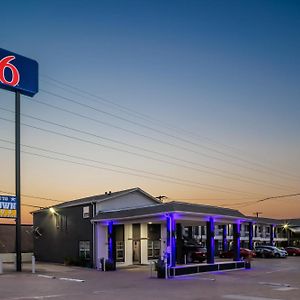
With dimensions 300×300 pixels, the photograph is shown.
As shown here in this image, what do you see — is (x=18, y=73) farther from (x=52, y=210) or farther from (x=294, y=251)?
(x=294, y=251)

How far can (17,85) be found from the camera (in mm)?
34125

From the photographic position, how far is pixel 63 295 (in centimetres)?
1933

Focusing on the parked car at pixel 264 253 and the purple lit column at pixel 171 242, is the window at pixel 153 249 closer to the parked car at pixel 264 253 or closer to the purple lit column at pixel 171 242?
the purple lit column at pixel 171 242

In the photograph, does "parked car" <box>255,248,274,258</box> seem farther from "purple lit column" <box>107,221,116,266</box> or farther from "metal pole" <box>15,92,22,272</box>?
"metal pole" <box>15,92,22,272</box>

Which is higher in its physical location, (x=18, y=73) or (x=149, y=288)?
(x=18, y=73)

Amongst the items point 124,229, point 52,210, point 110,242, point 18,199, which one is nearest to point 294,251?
point 124,229

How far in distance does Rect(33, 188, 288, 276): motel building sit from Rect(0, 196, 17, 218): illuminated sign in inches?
264

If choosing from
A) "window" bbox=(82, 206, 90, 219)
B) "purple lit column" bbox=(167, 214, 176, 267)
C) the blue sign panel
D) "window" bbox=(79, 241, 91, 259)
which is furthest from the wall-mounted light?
"purple lit column" bbox=(167, 214, 176, 267)

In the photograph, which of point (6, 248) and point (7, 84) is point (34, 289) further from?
point (6, 248)

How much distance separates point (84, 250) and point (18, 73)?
1459cm

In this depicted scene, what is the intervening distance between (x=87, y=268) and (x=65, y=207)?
735cm

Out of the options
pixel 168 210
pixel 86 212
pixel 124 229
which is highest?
pixel 168 210

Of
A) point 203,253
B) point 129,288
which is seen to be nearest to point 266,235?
point 203,253

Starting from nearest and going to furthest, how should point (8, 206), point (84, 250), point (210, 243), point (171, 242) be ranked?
1. point (171, 242)
2. point (8, 206)
3. point (210, 243)
4. point (84, 250)
